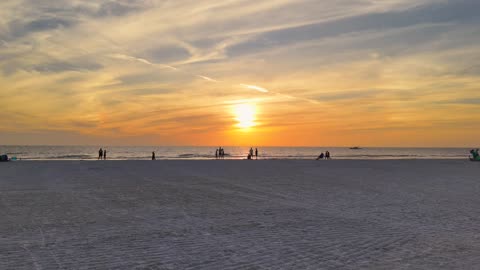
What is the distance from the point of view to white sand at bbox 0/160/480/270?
715 cm

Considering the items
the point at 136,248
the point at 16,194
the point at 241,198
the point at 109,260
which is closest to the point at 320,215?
the point at 241,198

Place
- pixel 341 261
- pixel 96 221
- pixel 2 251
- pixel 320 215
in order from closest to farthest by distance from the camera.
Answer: pixel 341 261
pixel 2 251
pixel 96 221
pixel 320 215

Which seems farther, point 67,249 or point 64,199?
point 64,199

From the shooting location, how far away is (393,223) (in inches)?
421

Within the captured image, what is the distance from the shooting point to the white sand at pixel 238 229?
7148 millimetres

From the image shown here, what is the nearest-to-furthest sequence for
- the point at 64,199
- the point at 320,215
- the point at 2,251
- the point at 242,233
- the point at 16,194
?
the point at 2,251 → the point at 242,233 → the point at 320,215 → the point at 64,199 → the point at 16,194

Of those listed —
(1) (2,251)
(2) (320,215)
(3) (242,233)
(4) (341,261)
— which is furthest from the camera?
(2) (320,215)

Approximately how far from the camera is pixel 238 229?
990 cm

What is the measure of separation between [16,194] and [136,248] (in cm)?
1139

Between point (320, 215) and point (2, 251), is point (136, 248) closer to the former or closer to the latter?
point (2, 251)

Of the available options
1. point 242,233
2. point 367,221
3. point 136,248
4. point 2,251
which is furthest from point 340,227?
point 2,251

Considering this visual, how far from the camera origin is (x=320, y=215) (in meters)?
11.9

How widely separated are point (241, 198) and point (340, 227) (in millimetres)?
6085

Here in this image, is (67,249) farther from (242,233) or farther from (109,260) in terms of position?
(242,233)
